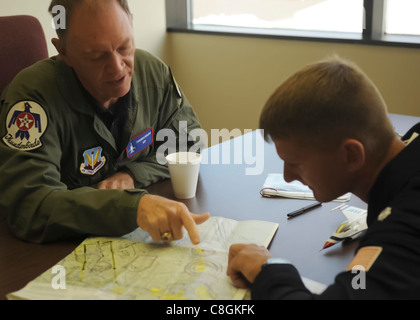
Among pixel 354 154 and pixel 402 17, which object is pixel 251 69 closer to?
pixel 402 17

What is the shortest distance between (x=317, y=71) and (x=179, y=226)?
450 mm

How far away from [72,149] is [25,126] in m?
0.18

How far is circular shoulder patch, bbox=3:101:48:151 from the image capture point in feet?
4.44

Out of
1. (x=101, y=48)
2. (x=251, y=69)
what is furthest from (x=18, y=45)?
(x=251, y=69)

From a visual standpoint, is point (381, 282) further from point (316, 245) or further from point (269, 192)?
point (269, 192)

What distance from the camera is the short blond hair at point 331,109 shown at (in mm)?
1005

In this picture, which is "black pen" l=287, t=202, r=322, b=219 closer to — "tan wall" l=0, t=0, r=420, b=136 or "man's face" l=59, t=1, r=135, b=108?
"man's face" l=59, t=1, r=135, b=108

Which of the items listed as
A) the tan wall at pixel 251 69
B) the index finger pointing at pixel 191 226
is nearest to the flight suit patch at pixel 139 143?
the index finger pointing at pixel 191 226

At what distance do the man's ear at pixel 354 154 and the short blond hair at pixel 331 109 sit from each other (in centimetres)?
1

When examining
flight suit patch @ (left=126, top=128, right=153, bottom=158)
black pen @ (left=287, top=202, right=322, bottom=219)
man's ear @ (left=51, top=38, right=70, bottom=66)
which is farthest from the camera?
flight suit patch @ (left=126, top=128, right=153, bottom=158)

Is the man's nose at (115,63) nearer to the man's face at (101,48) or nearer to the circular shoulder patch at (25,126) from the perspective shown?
the man's face at (101,48)

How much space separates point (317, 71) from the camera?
105 cm

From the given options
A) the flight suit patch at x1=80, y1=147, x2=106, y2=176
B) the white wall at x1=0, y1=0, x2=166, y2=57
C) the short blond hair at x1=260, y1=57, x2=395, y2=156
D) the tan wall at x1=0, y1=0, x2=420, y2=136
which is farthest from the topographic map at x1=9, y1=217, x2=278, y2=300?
the white wall at x1=0, y1=0, x2=166, y2=57
